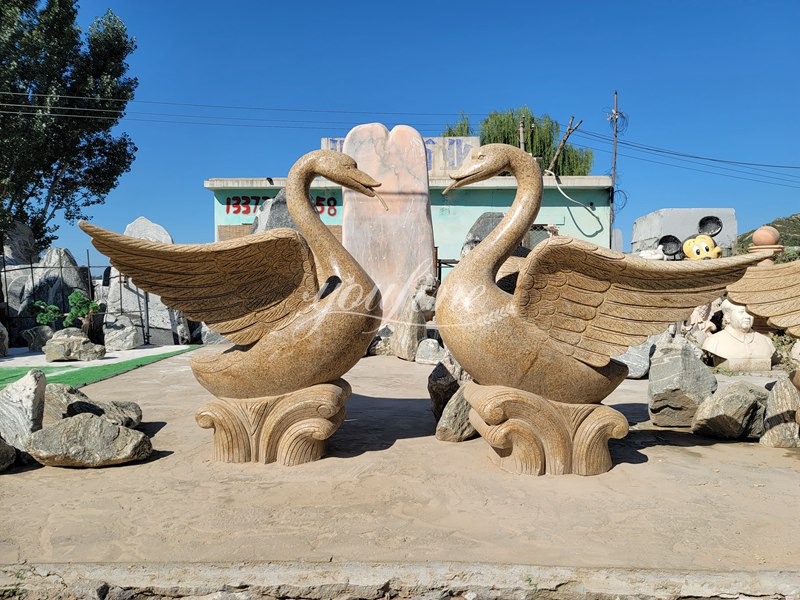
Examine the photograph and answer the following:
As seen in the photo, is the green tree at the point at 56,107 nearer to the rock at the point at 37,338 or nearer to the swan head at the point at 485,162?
the rock at the point at 37,338

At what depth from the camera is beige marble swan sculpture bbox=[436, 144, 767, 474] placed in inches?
132

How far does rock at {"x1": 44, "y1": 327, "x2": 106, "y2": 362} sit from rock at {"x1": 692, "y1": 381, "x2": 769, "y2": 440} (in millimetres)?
8898

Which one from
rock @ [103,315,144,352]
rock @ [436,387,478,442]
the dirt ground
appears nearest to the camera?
the dirt ground

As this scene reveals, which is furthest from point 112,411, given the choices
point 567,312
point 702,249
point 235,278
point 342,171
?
point 702,249

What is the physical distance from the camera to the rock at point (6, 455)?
11.5 ft

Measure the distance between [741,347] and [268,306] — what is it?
7.06 meters

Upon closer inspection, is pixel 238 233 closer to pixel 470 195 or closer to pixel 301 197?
pixel 470 195

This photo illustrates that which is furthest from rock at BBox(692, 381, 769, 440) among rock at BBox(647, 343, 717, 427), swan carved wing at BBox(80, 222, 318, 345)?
swan carved wing at BBox(80, 222, 318, 345)

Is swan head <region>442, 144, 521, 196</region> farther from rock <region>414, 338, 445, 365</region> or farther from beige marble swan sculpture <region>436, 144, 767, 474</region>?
rock <region>414, 338, 445, 365</region>

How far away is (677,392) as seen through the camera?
4586 millimetres

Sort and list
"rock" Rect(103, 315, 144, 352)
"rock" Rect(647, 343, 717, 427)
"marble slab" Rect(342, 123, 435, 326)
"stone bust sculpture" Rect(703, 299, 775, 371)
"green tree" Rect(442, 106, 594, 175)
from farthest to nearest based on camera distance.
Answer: "green tree" Rect(442, 106, 594, 175)
"marble slab" Rect(342, 123, 435, 326)
"rock" Rect(103, 315, 144, 352)
"stone bust sculpture" Rect(703, 299, 775, 371)
"rock" Rect(647, 343, 717, 427)

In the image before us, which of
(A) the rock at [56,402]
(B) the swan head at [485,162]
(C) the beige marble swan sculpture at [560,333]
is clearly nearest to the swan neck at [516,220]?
(B) the swan head at [485,162]

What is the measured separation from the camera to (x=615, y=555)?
7.83 ft

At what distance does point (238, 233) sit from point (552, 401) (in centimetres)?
1318
